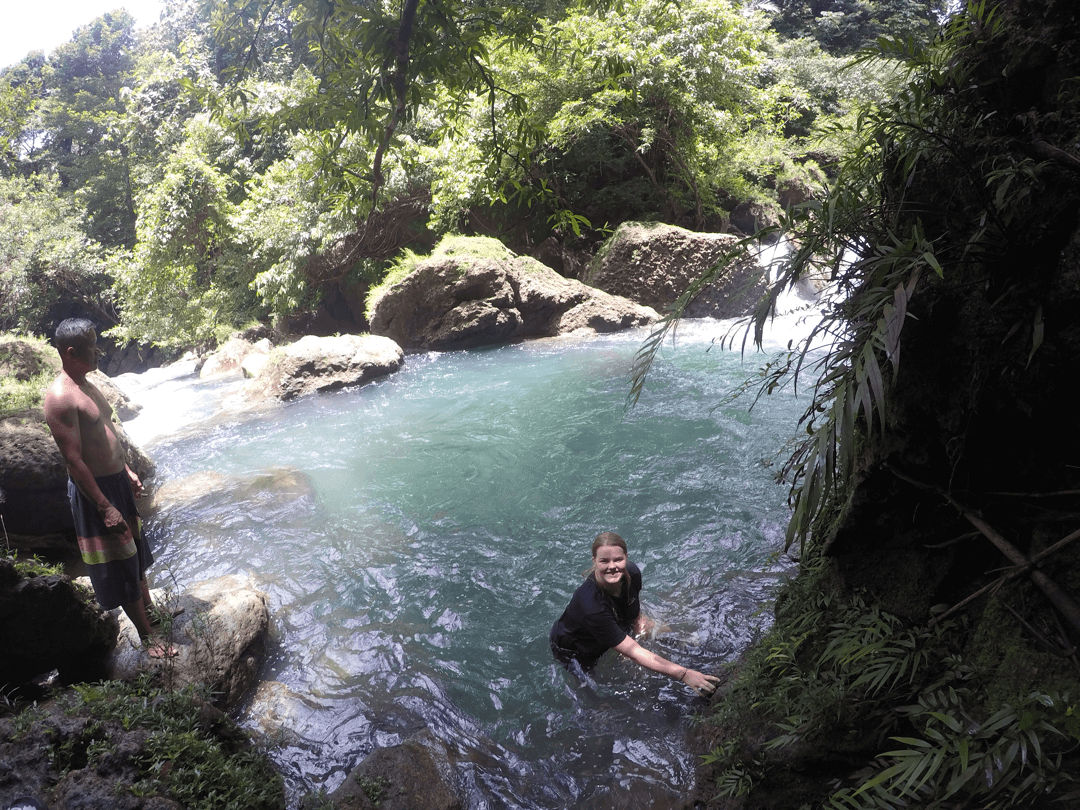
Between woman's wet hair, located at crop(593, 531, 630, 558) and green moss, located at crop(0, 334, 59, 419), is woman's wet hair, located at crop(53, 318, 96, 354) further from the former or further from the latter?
green moss, located at crop(0, 334, 59, 419)

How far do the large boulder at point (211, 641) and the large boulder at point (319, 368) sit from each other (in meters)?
7.41

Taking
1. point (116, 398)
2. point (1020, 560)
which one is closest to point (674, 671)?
point (1020, 560)

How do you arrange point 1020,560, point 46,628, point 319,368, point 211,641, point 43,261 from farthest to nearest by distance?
point 43,261
point 319,368
point 211,641
point 46,628
point 1020,560

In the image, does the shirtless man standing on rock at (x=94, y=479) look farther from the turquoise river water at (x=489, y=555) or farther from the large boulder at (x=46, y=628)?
the turquoise river water at (x=489, y=555)

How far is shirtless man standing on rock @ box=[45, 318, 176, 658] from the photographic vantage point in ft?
11.5

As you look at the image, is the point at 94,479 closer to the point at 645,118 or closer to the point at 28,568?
the point at 28,568

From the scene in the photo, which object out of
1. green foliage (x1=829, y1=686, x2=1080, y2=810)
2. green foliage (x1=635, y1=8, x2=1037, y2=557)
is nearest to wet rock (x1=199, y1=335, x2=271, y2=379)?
green foliage (x1=635, y1=8, x2=1037, y2=557)

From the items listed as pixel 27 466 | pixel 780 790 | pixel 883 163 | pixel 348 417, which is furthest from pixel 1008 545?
pixel 348 417

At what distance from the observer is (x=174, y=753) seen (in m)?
2.39

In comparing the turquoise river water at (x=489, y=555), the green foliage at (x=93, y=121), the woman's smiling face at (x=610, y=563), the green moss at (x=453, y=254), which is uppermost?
the green foliage at (x=93, y=121)

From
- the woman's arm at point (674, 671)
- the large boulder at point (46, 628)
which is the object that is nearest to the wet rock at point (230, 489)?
the large boulder at point (46, 628)

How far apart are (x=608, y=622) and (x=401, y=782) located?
135 centimetres

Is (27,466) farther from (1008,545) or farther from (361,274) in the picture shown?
(361,274)

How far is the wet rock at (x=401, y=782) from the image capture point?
2.79m
